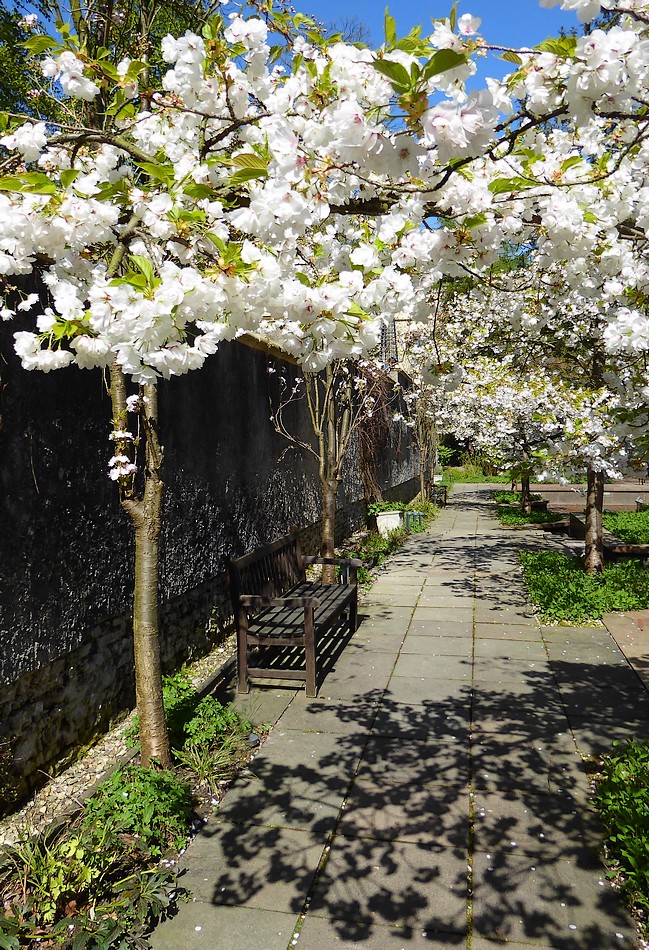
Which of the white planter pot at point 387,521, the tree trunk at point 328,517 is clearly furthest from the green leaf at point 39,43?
the white planter pot at point 387,521

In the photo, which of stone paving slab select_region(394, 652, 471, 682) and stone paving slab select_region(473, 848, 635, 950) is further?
stone paving slab select_region(394, 652, 471, 682)

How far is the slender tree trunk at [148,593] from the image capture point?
11.6 ft

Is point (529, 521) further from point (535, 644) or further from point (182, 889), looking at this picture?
point (182, 889)

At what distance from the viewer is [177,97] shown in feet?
8.46

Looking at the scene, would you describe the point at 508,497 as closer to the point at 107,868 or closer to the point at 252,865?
the point at 252,865

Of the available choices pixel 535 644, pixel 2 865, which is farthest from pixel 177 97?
pixel 535 644

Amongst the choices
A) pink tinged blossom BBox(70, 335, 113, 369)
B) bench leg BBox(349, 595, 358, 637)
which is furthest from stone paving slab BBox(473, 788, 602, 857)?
bench leg BBox(349, 595, 358, 637)

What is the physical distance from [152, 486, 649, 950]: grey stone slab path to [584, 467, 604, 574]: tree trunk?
91.8 inches

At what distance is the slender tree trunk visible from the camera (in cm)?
353

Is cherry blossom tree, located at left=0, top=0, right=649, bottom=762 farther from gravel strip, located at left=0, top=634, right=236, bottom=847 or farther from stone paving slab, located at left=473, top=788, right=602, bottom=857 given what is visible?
stone paving slab, located at left=473, top=788, right=602, bottom=857

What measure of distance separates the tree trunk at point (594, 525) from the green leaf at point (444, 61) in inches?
289

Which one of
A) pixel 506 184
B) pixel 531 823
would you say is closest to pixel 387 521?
pixel 531 823

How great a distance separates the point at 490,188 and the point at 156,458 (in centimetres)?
216

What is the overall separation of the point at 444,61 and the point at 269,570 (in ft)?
16.6
